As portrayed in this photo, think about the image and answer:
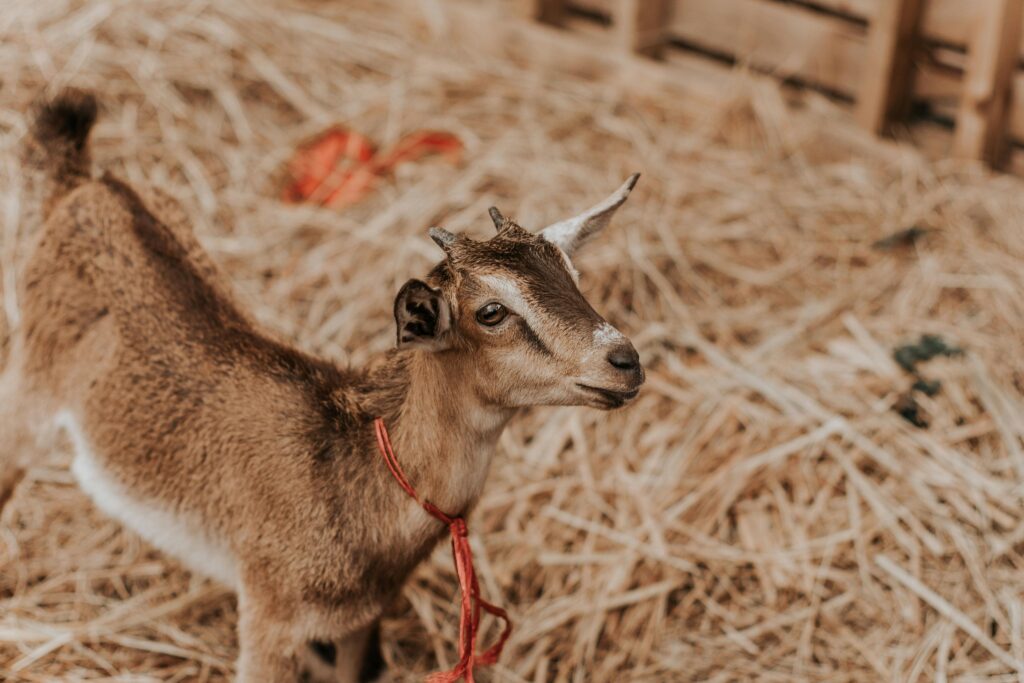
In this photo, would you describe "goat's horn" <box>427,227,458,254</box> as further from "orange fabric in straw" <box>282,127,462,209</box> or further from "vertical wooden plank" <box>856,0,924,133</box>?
"vertical wooden plank" <box>856,0,924,133</box>

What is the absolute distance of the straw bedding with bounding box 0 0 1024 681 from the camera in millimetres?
4359

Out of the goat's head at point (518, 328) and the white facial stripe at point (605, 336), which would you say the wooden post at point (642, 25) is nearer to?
the goat's head at point (518, 328)

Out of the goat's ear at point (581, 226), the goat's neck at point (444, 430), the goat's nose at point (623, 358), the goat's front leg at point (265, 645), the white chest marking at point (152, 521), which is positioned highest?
the goat's ear at point (581, 226)

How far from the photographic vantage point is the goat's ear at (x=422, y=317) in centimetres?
297

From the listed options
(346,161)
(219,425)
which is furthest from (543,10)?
(219,425)

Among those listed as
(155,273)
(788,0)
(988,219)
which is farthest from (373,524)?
(788,0)

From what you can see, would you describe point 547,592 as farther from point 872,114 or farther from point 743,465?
point 872,114

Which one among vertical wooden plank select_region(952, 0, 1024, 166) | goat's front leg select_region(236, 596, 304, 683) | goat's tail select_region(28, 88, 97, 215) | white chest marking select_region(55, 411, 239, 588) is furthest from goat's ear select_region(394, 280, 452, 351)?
vertical wooden plank select_region(952, 0, 1024, 166)

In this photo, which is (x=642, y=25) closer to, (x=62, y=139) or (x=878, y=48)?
(x=878, y=48)

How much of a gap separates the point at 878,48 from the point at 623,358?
3.88 m

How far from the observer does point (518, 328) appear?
3.09m

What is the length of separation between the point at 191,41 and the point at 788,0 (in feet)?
11.2

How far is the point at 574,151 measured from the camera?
6.42m

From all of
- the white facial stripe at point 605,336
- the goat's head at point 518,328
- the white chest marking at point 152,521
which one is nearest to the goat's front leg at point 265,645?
the white chest marking at point 152,521
